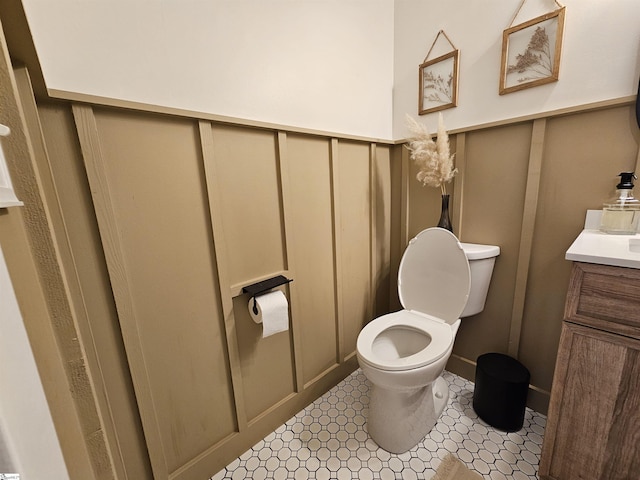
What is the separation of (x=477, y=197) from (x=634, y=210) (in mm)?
546

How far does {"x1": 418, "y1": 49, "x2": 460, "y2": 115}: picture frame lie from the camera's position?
1.37 m

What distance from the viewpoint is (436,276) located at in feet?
4.48

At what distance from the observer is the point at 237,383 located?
45.3 inches

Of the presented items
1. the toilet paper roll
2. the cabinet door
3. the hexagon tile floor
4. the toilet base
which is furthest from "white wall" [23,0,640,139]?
the hexagon tile floor

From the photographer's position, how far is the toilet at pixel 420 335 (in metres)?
1.08

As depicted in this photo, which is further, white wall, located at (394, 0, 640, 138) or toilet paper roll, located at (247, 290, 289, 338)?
toilet paper roll, located at (247, 290, 289, 338)

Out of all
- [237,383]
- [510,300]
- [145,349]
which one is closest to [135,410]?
[145,349]

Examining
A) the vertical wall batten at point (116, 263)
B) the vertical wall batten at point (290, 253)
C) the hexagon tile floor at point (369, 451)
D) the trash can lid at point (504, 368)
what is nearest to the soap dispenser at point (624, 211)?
the trash can lid at point (504, 368)

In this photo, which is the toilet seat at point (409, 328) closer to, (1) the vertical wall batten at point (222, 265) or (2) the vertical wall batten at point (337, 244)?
(2) the vertical wall batten at point (337, 244)

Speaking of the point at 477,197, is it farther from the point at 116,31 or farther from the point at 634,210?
the point at 116,31

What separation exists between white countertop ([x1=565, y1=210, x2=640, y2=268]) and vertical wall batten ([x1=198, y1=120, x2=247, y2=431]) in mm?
1139

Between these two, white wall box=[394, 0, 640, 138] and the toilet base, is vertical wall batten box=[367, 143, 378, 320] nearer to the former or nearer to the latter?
white wall box=[394, 0, 640, 138]

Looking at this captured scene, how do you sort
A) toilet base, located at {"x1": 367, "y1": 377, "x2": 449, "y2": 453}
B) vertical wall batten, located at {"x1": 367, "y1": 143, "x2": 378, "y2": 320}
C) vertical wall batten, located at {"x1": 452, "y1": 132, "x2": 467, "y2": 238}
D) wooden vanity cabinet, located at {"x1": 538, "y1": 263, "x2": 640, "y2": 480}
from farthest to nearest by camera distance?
vertical wall batten, located at {"x1": 367, "y1": 143, "x2": 378, "y2": 320} → vertical wall batten, located at {"x1": 452, "y1": 132, "x2": 467, "y2": 238} → toilet base, located at {"x1": 367, "y1": 377, "x2": 449, "y2": 453} → wooden vanity cabinet, located at {"x1": 538, "y1": 263, "x2": 640, "y2": 480}

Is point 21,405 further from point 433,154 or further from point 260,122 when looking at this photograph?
point 433,154
